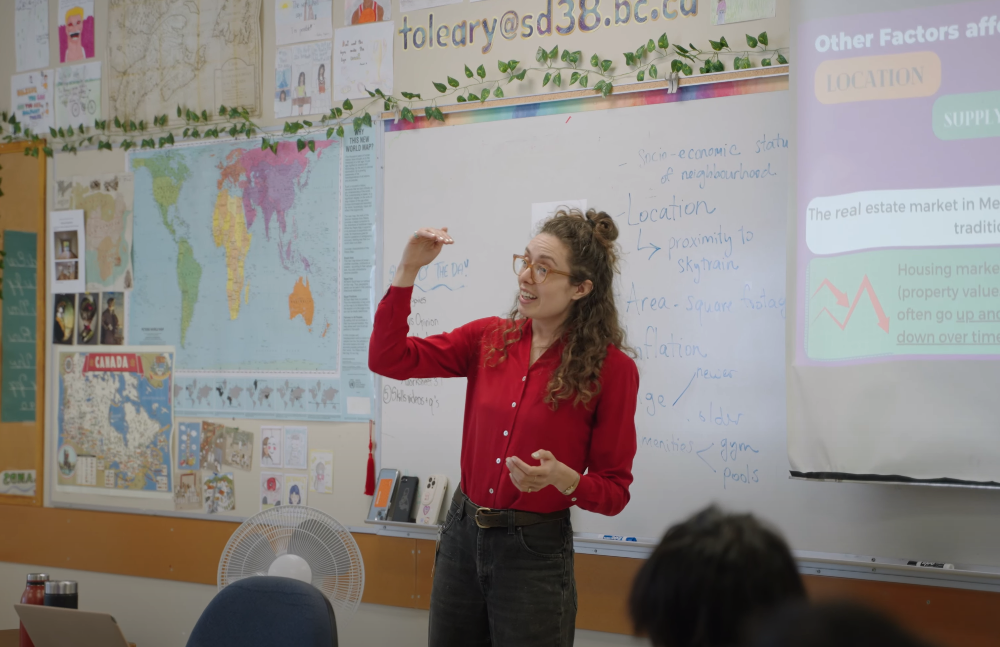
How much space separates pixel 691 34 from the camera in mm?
2652

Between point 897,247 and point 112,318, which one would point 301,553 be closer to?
point 112,318

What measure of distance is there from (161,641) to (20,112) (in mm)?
2425

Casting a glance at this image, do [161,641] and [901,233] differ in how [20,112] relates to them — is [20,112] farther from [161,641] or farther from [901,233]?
[901,233]

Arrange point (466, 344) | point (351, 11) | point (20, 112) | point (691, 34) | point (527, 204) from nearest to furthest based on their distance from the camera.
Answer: point (466, 344)
point (691, 34)
point (527, 204)
point (351, 11)
point (20, 112)

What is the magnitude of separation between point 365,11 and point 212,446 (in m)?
1.82

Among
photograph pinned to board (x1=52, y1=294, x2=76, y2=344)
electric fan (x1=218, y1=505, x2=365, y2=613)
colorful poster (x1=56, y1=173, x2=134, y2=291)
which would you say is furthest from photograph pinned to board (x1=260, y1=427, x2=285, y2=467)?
photograph pinned to board (x1=52, y1=294, x2=76, y2=344)

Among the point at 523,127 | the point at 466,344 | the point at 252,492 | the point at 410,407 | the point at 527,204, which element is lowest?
the point at 252,492

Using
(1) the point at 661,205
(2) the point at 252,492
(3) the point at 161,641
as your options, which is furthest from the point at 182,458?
(1) the point at 661,205

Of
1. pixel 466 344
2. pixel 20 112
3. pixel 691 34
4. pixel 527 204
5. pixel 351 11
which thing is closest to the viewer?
pixel 466 344

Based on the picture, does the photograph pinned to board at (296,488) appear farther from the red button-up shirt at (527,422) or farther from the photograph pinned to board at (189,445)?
the red button-up shirt at (527,422)

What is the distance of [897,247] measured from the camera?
2.18 metres

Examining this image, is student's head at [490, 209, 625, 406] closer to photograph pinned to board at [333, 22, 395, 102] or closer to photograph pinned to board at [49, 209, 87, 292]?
photograph pinned to board at [333, 22, 395, 102]

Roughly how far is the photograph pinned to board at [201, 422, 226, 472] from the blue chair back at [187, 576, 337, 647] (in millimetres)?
1509

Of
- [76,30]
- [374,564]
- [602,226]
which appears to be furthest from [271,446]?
[76,30]
